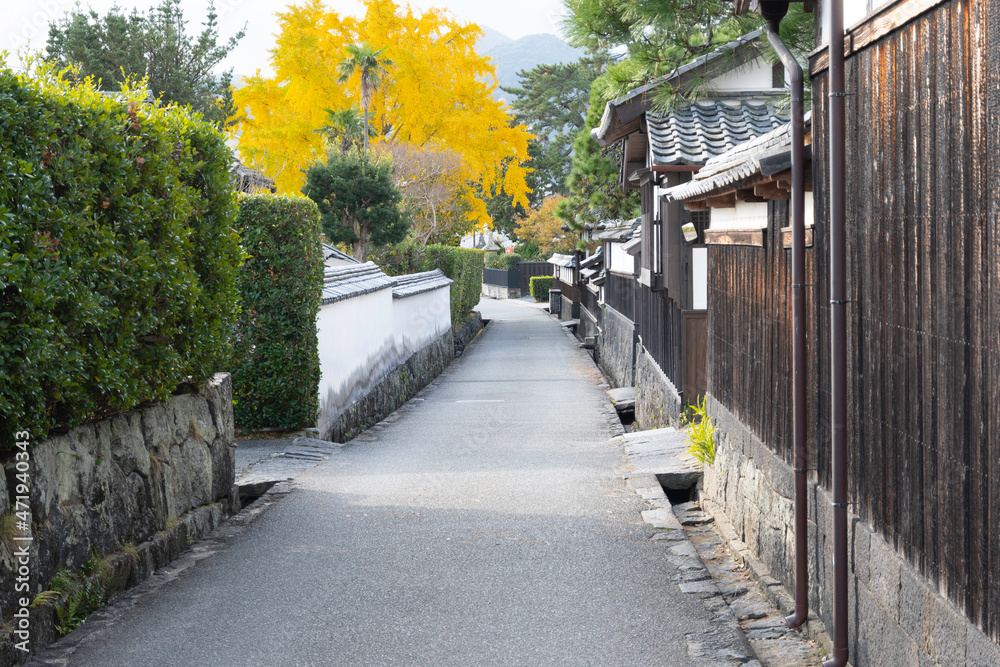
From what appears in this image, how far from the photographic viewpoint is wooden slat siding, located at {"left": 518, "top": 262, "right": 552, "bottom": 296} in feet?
211

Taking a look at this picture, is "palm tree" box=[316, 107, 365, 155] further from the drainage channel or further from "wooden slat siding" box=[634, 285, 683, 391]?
the drainage channel

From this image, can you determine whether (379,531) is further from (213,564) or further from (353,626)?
(353,626)

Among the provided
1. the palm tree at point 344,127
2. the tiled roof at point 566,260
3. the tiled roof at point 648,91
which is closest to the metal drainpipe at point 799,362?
the tiled roof at point 648,91

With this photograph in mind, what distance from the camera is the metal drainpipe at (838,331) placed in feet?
15.4

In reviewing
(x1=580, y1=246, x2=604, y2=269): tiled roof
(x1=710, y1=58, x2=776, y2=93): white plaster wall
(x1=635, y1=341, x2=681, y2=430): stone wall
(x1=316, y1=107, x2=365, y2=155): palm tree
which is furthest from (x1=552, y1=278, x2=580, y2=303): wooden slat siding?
(x1=710, y1=58, x2=776, y2=93): white plaster wall

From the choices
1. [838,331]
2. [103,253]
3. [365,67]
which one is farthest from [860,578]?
[365,67]

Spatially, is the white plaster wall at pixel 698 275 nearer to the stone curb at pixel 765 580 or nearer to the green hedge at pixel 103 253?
the stone curb at pixel 765 580

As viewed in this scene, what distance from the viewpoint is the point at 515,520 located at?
7.91m

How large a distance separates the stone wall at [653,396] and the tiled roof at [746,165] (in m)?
4.52

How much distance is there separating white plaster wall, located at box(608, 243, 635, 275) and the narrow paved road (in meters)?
10.4

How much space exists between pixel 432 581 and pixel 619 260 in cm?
1839

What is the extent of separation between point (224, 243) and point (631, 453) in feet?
18.5

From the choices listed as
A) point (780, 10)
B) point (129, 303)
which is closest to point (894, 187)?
point (780, 10)

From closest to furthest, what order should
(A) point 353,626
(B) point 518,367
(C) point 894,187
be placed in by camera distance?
(C) point 894,187 < (A) point 353,626 < (B) point 518,367
